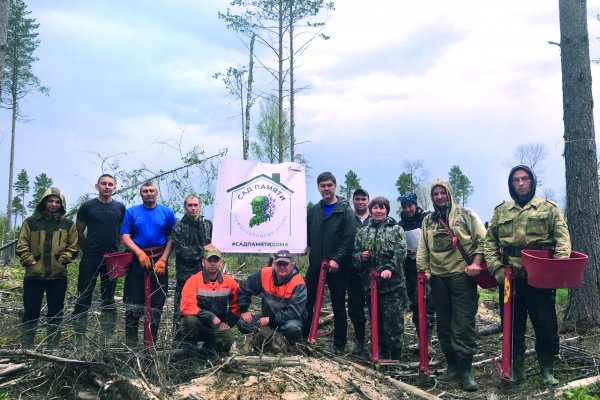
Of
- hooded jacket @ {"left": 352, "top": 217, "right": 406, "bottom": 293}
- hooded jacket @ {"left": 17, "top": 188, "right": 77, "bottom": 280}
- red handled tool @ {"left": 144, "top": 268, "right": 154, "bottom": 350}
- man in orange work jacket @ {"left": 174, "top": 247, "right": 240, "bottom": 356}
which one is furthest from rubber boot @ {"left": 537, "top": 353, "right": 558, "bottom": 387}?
hooded jacket @ {"left": 17, "top": 188, "right": 77, "bottom": 280}

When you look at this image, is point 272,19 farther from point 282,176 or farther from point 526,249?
point 526,249

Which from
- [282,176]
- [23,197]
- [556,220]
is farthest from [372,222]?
[23,197]

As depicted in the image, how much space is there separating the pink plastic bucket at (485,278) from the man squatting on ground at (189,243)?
3.19 metres

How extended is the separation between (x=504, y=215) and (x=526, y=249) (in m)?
0.41

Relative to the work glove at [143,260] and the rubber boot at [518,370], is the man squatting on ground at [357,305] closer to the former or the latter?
the rubber boot at [518,370]

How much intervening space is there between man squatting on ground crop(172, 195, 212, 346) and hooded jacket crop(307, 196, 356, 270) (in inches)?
53.7

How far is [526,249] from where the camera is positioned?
16.4 ft

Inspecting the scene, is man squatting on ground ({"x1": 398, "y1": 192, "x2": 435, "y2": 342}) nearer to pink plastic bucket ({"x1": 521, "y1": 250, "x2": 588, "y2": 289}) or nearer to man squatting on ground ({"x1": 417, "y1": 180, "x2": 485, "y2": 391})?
man squatting on ground ({"x1": 417, "y1": 180, "x2": 485, "y2": 391})

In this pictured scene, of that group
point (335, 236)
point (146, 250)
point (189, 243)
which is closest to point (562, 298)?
point (335, 236)

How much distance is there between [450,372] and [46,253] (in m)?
4.80

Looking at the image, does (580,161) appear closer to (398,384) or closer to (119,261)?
(398,384)

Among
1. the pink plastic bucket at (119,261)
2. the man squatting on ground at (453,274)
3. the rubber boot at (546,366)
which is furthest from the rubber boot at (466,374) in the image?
the pink plastic bucket at (119,261)

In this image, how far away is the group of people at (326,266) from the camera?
5.12 meters

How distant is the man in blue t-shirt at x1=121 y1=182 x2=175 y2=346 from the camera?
234 inches
